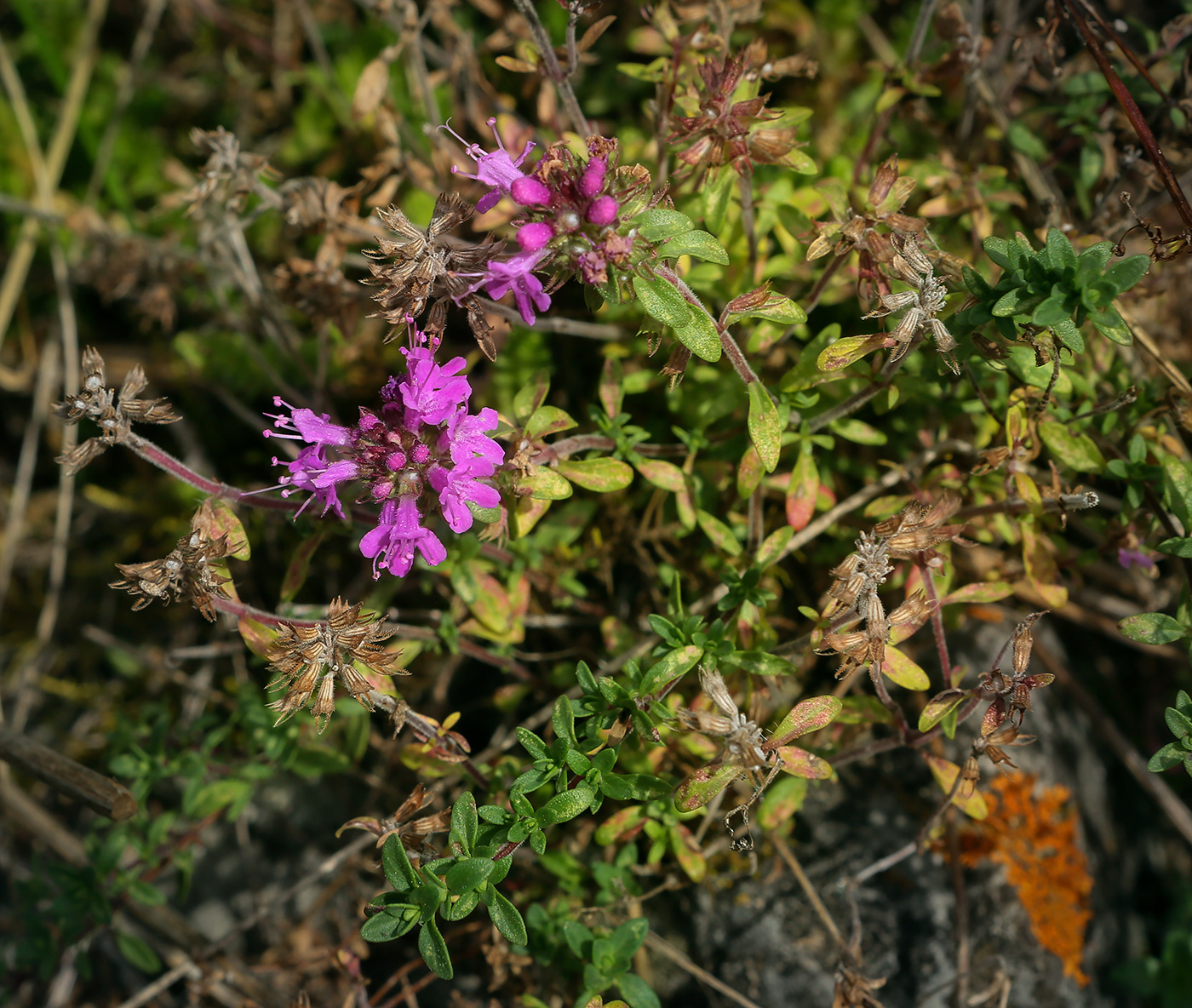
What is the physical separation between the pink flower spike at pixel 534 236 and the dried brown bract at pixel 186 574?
106cm

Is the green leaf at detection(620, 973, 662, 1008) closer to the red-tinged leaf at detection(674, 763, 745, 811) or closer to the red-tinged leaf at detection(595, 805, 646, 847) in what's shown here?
the red-tinged leaf at detection(595, 805, 646, 847)

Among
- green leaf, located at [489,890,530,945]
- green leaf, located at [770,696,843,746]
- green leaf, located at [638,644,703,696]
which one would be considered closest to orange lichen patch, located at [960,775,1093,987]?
green leaf, located at [770,696,843,746]

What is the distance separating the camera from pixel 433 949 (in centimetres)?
203

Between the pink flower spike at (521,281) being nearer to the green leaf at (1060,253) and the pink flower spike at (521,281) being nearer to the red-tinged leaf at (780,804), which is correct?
the green leaf at (1060,253)

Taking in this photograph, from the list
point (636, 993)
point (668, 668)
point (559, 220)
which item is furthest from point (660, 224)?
point (636, 993)

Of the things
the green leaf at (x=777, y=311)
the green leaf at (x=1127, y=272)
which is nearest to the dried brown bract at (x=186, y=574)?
the green leaf at (x=777, y=311)

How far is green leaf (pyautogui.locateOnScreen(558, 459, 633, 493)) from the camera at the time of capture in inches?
95.8

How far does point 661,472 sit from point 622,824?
3.30 feet

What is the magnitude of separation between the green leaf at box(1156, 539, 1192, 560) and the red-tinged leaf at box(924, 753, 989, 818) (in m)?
0.79

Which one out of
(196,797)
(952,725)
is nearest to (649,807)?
(952,725)

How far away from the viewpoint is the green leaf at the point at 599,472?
2.43 m

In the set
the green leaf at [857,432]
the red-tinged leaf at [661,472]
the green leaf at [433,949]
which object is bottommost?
the green leaf at [433,949]

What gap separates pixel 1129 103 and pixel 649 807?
238 cm

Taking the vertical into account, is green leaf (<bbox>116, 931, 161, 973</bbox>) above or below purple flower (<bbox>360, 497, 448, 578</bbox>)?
below
